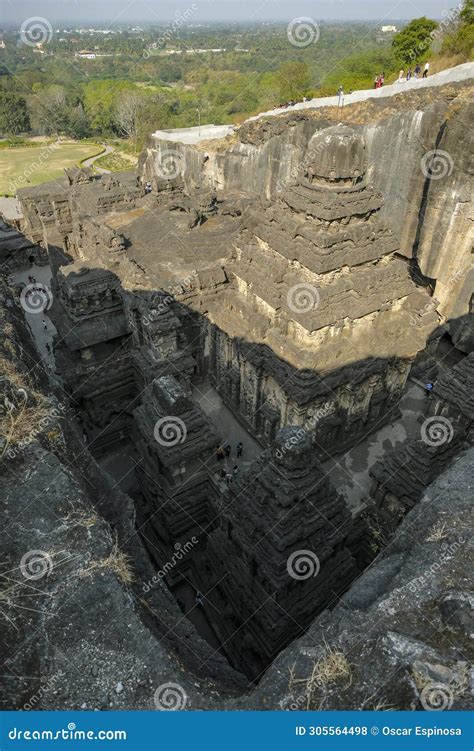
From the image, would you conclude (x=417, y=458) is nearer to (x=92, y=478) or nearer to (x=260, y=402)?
(x=260, y=402)

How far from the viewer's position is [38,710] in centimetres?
445

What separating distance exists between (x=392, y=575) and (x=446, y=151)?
2224 cm

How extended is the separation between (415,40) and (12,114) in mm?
80253

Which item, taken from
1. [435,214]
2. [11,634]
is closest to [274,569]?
[11,634]

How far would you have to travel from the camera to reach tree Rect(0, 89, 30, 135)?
8712 cm

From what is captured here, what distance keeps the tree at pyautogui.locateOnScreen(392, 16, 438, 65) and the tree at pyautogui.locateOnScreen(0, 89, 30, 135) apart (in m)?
78.0

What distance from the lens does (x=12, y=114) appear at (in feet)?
289

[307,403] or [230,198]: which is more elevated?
[230,198]
